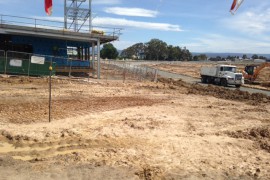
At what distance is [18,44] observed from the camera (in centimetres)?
3369

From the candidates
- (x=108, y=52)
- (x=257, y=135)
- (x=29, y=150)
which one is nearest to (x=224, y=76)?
(x=257, y=135)

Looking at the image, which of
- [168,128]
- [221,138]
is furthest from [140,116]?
[221,138]

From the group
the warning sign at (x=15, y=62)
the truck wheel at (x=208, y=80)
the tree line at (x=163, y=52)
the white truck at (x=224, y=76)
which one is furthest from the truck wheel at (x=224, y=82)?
the tree line at (x=163, y=52)

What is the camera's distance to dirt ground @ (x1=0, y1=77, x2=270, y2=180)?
8.45m

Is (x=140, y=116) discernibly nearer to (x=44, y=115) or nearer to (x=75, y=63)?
(x=44, y=115)

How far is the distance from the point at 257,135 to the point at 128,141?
483 centimetres

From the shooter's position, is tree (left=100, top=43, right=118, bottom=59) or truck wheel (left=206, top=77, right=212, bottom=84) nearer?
truck wheel (left=206, top=77, right=212, bottom=84)

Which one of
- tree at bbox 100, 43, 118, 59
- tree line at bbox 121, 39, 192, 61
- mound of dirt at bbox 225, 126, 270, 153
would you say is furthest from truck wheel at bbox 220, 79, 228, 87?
tree line at bbox 121, 39, 192, 61

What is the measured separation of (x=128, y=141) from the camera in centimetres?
1096

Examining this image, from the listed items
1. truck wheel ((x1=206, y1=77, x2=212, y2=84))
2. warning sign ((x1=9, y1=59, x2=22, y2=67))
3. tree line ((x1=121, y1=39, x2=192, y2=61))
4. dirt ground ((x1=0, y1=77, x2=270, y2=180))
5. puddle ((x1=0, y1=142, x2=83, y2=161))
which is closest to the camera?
dirt ground ((x1=0, y1=77, x2=270, y2=180))

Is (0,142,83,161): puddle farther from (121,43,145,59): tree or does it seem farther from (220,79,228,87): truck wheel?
(121,43,145,59): tree

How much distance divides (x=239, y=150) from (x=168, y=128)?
3.16m

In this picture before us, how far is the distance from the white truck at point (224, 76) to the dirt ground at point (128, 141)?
20653 mm

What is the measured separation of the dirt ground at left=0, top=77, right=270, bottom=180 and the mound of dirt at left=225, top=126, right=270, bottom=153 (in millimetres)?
31
